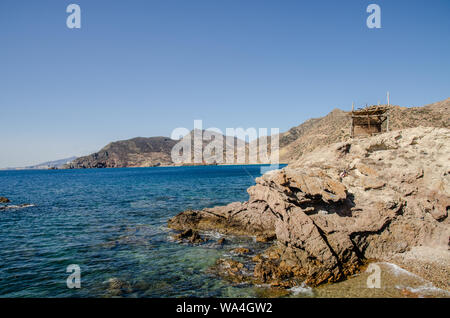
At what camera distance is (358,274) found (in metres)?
12.1

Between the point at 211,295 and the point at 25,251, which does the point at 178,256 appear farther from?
the point at 25,251

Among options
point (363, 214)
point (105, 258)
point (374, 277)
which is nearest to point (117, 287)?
point (105, 258)

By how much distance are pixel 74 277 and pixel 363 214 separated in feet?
52.6

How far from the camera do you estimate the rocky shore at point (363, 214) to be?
12484 mm

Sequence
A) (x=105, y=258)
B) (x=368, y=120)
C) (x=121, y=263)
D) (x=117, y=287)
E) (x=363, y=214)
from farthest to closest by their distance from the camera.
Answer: (x=368, y=120) < (x=105, y=258) < (x=121, y=263) < (x=363, y=214) < (x=117, y=287)

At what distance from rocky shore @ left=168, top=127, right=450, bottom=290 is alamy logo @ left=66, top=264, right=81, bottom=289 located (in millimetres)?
7260

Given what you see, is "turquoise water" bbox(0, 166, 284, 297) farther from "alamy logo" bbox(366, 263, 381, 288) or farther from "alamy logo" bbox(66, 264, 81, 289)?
"alamy logo" bbox(366, 263, 381, 288)

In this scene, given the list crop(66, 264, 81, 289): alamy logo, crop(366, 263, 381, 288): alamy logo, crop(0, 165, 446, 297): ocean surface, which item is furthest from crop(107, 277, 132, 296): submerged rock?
crop(366, 263, 381, 288): alamy logo

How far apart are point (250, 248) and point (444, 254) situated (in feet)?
33.7

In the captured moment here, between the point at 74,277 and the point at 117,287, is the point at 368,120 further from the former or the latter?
the point at 74,277

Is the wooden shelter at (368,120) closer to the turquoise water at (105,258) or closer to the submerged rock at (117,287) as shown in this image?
the turquoise water at (105,258)

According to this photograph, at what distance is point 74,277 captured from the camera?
12.9 m
